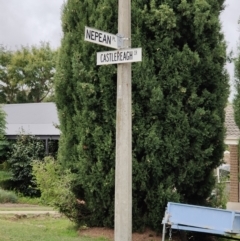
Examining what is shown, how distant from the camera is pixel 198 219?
7117 mm

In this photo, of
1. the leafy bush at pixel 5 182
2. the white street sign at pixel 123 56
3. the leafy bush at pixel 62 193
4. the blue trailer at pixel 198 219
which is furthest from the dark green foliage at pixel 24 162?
the white street sign at pixel 123 56

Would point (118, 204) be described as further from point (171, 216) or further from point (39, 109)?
point (39, 109)

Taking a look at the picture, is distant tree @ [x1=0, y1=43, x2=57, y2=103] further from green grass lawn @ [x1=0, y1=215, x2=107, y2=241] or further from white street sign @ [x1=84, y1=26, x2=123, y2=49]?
white street sign @ [x1=84, y1=26, x2=123, y2=49]

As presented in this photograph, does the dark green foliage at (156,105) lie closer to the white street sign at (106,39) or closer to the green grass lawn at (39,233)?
the green grass lawn at (39,233)

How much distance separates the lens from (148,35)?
26.9 ft

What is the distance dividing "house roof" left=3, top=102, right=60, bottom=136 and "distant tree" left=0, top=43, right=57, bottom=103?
551 inches

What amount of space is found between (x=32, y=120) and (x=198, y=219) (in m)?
20.7

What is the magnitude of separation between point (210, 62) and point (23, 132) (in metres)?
16.1

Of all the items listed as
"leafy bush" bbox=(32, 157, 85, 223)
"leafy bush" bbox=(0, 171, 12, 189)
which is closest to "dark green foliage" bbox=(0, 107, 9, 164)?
"leafy bush" bbox=(0, 171, 12, 189)

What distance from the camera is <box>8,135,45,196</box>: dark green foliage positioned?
2197 centimetres

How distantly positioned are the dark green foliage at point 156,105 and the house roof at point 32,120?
15.1m

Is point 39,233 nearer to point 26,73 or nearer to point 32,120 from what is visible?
point 32,120

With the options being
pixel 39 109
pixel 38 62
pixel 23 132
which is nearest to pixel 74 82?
pixel 23 132

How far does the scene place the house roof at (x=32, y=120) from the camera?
2403 cm
